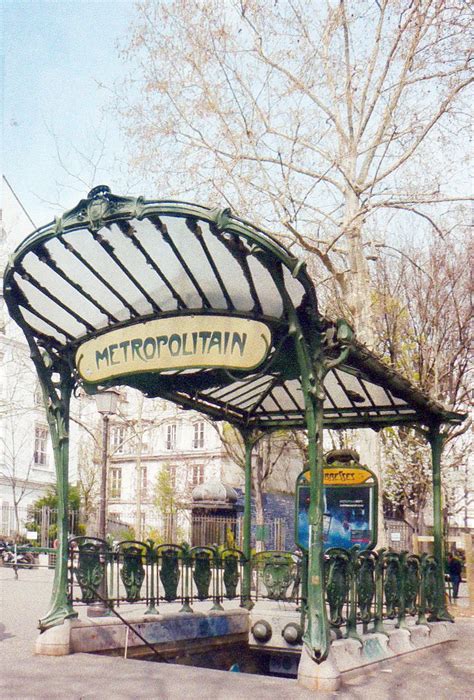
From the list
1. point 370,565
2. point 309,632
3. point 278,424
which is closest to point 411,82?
point 278,424

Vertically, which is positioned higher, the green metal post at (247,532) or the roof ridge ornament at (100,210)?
the roof ridge ornament at (100,210)

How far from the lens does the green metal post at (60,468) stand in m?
8.66

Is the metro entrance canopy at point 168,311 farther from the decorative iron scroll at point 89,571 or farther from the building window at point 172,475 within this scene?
the building window at point 172,475

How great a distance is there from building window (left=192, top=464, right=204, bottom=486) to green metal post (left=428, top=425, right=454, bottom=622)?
38515 mm

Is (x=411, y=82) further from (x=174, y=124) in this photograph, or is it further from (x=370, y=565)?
(x=370, y=565)

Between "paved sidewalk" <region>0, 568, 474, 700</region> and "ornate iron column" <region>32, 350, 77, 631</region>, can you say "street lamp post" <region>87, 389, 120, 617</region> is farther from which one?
"paved sidewalk" <region>0, 568, 474, 700</region>

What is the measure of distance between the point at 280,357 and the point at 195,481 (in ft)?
138

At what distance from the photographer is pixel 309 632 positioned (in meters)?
7.48

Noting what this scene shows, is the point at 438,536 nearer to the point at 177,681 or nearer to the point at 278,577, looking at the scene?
the point at 278,577

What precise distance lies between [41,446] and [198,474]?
10.4 metres

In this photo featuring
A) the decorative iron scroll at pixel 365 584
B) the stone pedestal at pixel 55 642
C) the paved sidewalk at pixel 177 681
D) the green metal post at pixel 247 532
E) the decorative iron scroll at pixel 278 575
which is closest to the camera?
the paved sidewalk at pixel 177 681

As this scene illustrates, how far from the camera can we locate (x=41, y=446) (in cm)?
4522

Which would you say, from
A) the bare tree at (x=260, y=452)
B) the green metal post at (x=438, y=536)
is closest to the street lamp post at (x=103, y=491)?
the green metal post at (x=438, y=536)

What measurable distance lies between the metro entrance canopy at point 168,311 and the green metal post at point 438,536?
2.37 meters
